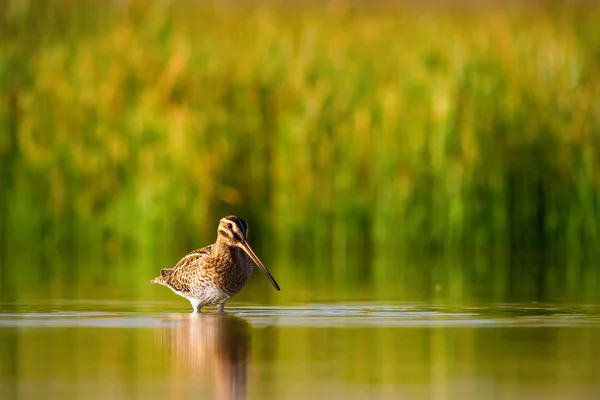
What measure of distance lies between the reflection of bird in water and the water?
0.01m

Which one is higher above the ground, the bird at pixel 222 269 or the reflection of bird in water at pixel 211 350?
the bird at pixel 222 269

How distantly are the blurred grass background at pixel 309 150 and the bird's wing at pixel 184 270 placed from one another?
4.10m

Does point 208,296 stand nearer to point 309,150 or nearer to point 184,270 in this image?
point 184,270

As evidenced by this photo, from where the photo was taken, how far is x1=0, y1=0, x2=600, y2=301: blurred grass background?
17.2m

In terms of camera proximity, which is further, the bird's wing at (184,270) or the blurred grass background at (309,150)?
the blurred grass background at (309,150)

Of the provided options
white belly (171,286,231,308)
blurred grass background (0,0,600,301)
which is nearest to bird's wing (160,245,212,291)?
white belly (171,286,231,308)

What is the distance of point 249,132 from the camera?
59.7 feet

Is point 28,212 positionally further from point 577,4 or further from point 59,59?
point 577,4

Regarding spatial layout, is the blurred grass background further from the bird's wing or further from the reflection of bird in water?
the reflection of bird in water

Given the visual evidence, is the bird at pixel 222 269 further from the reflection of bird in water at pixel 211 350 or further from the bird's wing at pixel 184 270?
the reflection of bird in water at pixel 211 350

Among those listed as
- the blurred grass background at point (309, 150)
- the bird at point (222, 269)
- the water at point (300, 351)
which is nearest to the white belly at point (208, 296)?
the bird at point (222, 269)

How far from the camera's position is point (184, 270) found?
11953 millimetres

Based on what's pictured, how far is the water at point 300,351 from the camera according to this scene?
A: 24.8ft

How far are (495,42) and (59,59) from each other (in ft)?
18.4
